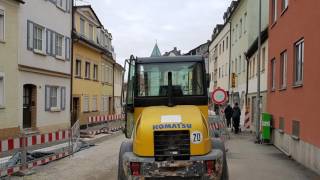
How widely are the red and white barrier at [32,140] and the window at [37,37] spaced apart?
32.5ft

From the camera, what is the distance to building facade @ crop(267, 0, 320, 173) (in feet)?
42.4

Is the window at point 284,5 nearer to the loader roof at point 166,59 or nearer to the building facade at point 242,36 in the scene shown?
the loader roof at point 166,59

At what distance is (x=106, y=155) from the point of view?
661 inches

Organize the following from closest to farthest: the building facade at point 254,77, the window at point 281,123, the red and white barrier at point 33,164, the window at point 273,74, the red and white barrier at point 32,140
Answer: the red and white barrier at point 33,164, the red and white barrier at point 32,140, the window at point 281,123, the window at point 273,74, the building facade at point 254,77

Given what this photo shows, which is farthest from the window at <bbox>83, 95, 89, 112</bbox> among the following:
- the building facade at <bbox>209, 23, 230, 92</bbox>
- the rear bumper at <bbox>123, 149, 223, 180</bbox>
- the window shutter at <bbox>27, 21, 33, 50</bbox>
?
the rear bumper at <bbox>123, 149, 223, 180</bbox>

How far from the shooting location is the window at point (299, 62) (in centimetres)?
1552

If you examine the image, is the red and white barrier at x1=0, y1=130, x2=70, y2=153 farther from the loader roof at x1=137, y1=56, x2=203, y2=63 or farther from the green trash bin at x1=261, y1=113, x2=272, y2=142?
the green trash bin at x1=261, y1=113, x2=272, y2=142

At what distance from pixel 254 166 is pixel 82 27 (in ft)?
82.0

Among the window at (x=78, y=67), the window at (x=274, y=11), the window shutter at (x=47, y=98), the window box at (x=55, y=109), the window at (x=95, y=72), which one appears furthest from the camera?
the window at (x=95, y=72)

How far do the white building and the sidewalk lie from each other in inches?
433

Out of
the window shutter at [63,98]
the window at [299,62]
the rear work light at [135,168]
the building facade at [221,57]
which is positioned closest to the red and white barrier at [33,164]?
the rear work light at [135,168]

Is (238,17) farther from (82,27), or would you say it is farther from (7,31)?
(7,31)

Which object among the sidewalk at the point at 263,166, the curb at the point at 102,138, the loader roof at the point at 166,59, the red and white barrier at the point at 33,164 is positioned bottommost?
the curb at the point at 102,138

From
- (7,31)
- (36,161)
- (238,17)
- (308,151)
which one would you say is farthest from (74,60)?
(308,151)
